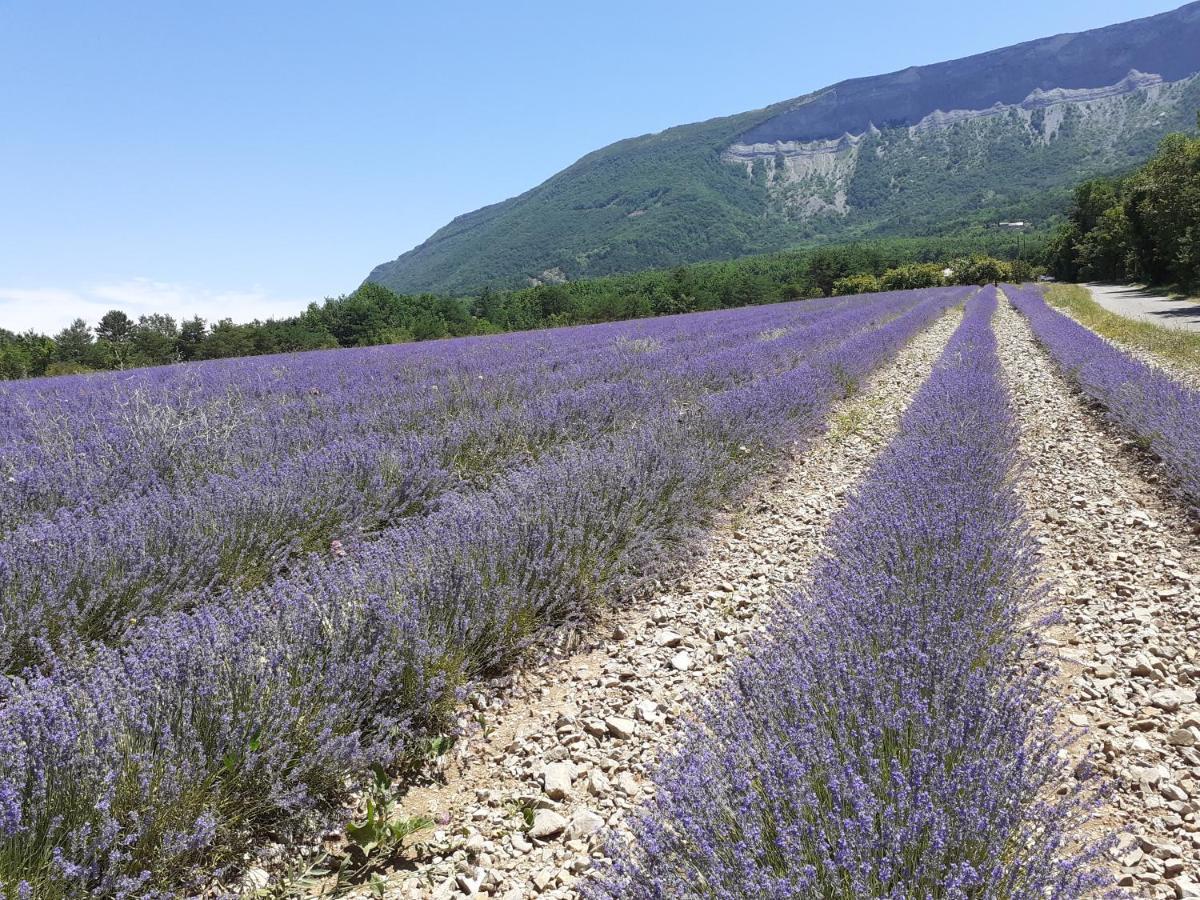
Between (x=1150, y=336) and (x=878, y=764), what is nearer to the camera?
(x=878, y=764)

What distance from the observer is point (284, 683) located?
1688 mm

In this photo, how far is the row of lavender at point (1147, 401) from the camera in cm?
393

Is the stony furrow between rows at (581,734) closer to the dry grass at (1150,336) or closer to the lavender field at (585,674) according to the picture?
the lavender field at (585,674)

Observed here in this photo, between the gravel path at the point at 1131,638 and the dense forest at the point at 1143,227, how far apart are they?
67.5 ft

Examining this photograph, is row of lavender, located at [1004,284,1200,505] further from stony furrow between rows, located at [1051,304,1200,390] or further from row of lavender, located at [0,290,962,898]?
row of lavender, located at [0,290,962,898]

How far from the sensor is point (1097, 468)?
15.2ft

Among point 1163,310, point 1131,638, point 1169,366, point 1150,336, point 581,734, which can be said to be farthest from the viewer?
point 1163,310

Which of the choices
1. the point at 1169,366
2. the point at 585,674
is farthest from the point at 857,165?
the point at 585,674

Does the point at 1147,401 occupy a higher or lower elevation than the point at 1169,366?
higher

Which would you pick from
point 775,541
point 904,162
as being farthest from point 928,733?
point 904,162

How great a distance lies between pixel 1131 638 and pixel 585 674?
6.81ft

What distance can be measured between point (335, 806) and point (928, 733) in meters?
1.54

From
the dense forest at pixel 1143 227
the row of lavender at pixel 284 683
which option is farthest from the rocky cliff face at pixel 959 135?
the row of lavender at pixel 284 683

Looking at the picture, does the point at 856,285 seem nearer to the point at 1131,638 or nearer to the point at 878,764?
the point at 1131,638
